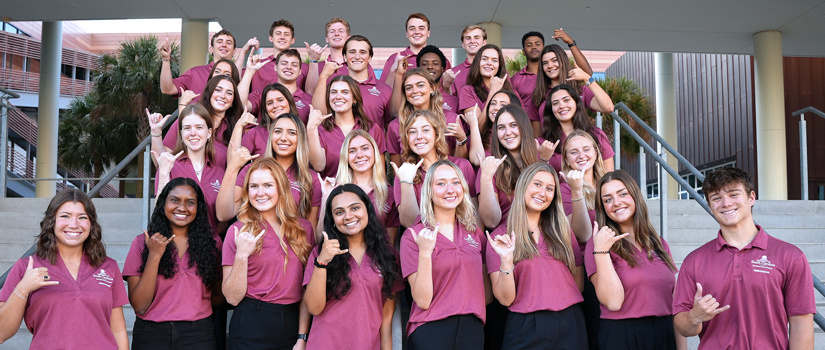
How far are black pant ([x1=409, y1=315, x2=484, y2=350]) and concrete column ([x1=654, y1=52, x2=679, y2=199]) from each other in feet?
32.9

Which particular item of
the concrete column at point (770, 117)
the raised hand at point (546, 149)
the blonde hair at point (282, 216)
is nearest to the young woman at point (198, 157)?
the blonde hair at point (282, 216)

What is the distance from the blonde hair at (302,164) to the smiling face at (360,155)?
0.99ft

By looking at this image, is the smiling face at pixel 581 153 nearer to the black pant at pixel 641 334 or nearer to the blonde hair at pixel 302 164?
the black pant at pixel 641 334

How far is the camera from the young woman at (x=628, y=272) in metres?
3.46

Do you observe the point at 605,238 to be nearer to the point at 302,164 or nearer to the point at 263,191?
the point at 263,191

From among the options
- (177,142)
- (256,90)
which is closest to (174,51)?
(256,90)

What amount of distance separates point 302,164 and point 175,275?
1083 millimetres

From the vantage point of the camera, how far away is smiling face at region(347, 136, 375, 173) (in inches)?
168

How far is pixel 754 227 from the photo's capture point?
317 cm

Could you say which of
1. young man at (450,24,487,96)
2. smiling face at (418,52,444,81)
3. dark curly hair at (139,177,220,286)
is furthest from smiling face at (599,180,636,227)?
young man at (450,24,487,96)

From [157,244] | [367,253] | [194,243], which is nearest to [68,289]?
[157,244]

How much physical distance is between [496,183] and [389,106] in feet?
5.27

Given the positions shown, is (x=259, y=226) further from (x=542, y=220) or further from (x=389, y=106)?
(x=389, y=106)

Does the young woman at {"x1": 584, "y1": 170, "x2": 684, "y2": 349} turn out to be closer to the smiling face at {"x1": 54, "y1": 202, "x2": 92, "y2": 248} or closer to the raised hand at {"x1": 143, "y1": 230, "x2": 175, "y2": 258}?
the raised hand at {"x1": 143, "y1": 230, "x2": 175, "y2": 258}
